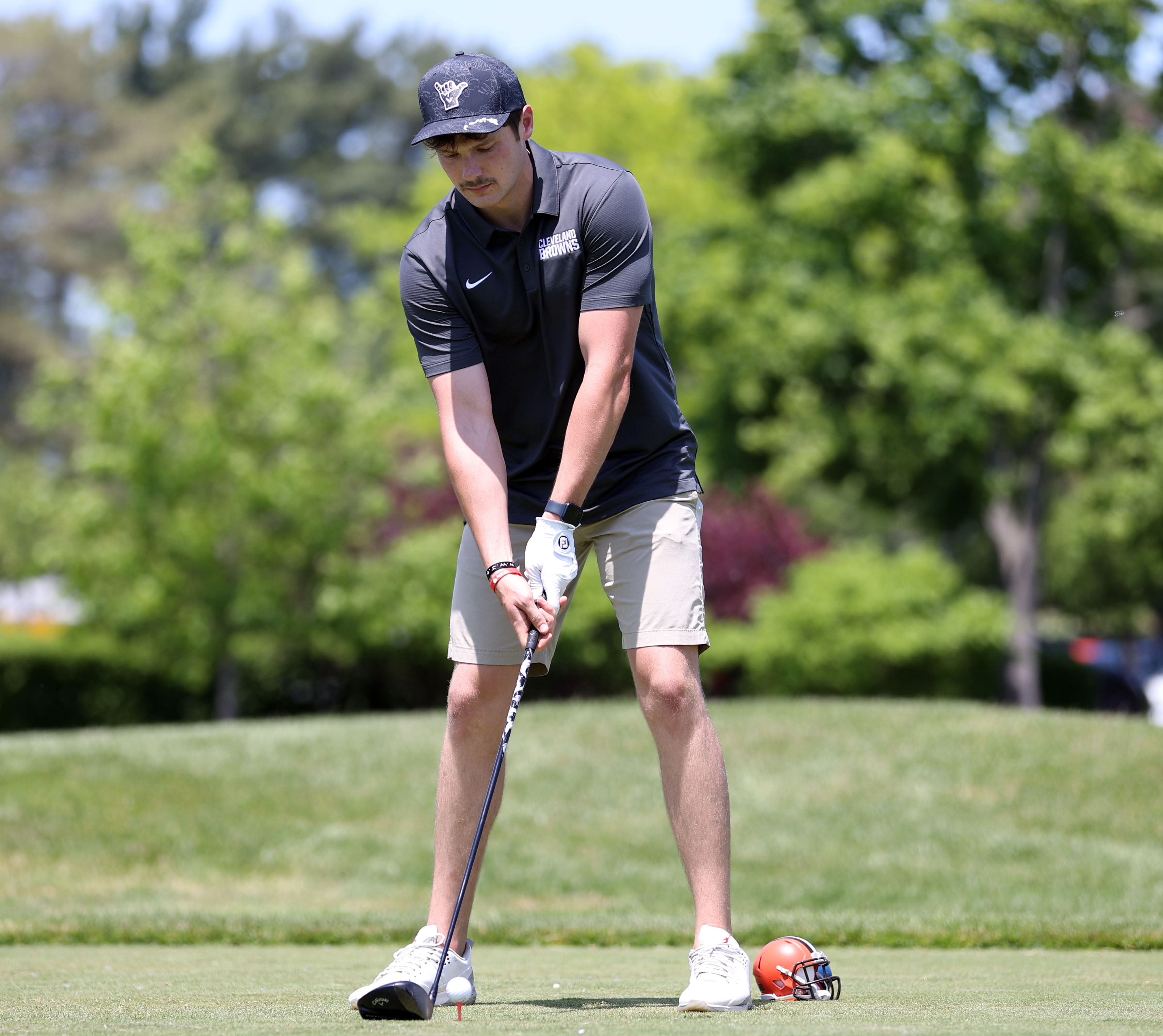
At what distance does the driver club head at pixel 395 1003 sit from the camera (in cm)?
326

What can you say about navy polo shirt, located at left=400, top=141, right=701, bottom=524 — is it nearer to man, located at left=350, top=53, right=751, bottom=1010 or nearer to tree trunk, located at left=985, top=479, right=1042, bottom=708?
man, located at left=350, top=53, right=751, bottom=1010

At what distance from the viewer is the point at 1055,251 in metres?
19.0

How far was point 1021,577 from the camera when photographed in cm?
1967

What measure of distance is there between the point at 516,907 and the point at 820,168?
46.9 feet

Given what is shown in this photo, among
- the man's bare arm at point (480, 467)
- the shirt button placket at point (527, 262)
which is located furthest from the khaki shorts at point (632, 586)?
the shirt button placket at point (527, 262)

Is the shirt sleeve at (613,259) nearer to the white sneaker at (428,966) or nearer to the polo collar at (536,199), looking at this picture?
the polo collar at (536,199)

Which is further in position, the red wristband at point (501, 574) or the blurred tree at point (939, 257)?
the blurred tree at point (939, 257)

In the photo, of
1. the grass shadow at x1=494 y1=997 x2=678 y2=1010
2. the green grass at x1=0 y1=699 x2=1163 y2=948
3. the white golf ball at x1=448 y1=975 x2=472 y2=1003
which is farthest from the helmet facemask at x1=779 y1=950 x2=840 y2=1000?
the green grass at x1=0 y1=699 x2=1163 y2=948

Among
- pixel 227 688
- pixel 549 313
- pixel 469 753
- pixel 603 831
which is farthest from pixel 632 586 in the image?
pixel 227 688

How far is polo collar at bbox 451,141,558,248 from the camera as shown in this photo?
3.87 metres

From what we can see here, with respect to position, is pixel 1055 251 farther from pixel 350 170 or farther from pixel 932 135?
pixel 350 170

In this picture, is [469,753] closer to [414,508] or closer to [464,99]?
[464,99]

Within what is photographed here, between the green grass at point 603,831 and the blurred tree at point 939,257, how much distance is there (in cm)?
686

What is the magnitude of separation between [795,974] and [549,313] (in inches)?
70.6
